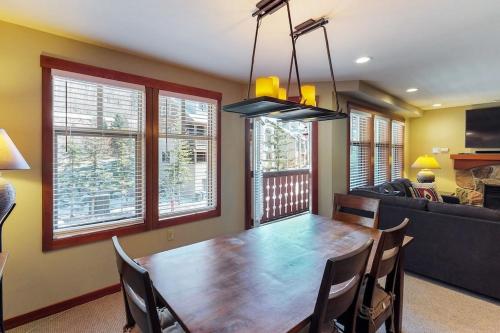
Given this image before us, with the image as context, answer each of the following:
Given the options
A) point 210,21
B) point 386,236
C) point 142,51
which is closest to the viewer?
point 386,236

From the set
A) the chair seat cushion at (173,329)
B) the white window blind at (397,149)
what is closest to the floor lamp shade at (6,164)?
the chair seat cushion at (173,329)

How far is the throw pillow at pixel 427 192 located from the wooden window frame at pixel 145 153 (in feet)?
11.5

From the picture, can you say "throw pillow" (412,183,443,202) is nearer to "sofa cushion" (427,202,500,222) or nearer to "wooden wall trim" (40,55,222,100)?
"sofa cushion" (427,202,500,222)

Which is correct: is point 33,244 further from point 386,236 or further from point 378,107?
point 378,107

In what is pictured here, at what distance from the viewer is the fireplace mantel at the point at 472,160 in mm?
4962

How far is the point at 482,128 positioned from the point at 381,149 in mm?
2002

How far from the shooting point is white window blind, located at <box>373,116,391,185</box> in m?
5.01

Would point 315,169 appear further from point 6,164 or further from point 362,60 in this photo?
point 6,164

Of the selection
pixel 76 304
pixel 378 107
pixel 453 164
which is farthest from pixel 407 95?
pixel 76 304

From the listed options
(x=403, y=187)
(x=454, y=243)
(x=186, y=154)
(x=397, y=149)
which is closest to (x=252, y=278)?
(x=186, y=154)

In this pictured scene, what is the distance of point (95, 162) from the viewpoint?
2.48 metres

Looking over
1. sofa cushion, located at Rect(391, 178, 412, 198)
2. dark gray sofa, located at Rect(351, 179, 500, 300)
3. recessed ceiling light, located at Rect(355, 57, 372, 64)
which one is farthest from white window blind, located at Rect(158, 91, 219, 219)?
sofa cushion, located at Rect(391, 178, 412, 198)

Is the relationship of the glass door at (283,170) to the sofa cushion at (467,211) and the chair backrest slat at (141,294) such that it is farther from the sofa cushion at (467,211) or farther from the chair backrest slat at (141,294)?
the chair backrest slat at (141,294)

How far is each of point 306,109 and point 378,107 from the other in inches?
150
